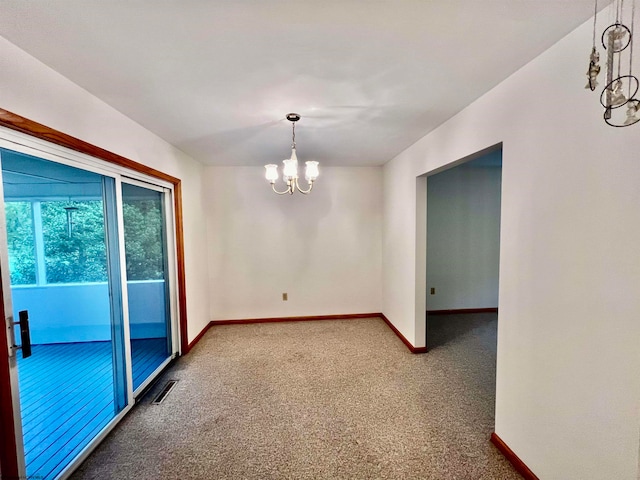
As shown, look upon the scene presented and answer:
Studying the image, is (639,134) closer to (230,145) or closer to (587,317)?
(587,317)

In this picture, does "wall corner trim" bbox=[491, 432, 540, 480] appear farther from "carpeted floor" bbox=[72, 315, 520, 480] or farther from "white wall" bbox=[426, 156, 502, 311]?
"white wall" bbox=[426, 156, 502, 311]

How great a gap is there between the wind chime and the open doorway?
11.0ft

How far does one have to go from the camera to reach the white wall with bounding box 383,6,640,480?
1.13m

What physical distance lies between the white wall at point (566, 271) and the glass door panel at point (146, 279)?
9.60 ft

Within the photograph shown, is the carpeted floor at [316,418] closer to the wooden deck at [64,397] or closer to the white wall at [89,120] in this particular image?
the wooden deck at [64,397]

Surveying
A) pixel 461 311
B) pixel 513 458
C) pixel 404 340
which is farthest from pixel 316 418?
pixel 461 311

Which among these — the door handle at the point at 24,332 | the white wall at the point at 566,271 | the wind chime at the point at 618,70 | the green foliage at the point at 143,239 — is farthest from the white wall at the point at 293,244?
the wind chime at the point at 618,70

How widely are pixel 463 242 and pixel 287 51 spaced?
13.8ft

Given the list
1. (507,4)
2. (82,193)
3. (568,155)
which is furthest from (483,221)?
(82,193)

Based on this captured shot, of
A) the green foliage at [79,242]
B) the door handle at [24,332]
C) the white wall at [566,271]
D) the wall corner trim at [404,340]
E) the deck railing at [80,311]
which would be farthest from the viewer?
the wall corner trim at [404,340]

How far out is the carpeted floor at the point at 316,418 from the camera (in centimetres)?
174

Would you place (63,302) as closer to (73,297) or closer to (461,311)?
(73,297)

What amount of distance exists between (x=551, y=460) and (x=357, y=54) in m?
2.41

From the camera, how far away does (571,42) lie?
131 centimetres
